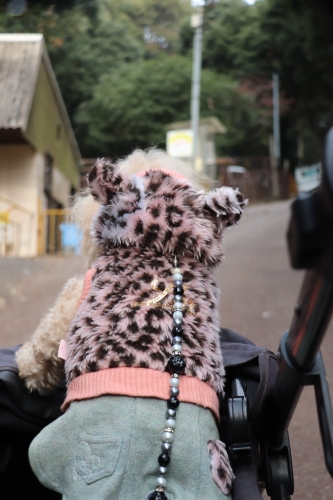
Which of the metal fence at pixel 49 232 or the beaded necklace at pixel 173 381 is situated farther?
the metal fence at pixel 49 232

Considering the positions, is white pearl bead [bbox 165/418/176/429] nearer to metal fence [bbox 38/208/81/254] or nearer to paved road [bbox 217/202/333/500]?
paved road [bbox 217/202/333/500]

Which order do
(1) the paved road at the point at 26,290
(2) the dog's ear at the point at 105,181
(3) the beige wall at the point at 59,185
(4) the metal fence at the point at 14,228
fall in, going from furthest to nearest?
1. (3) the beige wall at the point at 59,185
2. (4) the metal fence at the point at 14,228
3. (1) the paved road at the point at 26,290
4. (2) the dog's ear at the point at 105,181

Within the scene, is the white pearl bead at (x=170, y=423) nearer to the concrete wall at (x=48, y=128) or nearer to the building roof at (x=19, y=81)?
the building roof at (x=19, y=81)

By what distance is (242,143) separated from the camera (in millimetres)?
30688

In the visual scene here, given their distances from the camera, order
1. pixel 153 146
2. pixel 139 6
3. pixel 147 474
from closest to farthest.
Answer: pixel 147 474 → pixel 153 146 → pixel 139 6

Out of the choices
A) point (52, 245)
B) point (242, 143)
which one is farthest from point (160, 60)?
point (52, 245)

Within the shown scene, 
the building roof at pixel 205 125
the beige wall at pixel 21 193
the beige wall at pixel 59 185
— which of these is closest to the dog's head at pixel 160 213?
the beige wall at pixel 21 193

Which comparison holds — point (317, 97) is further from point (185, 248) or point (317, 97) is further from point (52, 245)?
point (185, 248)

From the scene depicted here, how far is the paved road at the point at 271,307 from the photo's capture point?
11.1 ft

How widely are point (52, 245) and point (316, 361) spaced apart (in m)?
13.2

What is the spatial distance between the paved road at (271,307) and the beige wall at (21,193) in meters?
4.87

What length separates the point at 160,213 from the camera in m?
1.73

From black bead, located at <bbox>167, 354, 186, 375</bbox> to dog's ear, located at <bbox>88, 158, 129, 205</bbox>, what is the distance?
0.53 meters

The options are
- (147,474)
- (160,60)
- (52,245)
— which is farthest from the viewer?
(160,60)
